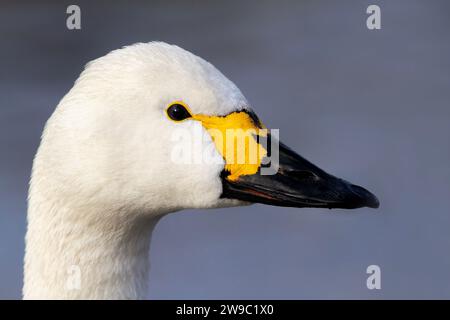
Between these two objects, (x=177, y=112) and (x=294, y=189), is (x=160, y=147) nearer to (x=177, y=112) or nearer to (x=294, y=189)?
(x=177, y=112)

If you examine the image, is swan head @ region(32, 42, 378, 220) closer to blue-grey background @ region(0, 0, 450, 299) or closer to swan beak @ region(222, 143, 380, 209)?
swan beak @ region(222, 143, 380, 209)

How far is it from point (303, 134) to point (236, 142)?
5.75m

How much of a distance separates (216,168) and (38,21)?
27.2 feet

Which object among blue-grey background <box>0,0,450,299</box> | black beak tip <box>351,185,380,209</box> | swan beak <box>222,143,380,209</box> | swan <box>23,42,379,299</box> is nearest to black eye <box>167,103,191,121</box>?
swan <box>23,42,379,299</box>

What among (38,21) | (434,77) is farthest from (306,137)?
(38,21)

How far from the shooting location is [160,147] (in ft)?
15.6

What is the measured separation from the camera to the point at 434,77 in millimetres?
11352

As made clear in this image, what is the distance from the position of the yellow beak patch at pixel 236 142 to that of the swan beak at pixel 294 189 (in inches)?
1.4

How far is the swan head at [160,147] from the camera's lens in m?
4.71

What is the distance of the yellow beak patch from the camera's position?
4.82 meters

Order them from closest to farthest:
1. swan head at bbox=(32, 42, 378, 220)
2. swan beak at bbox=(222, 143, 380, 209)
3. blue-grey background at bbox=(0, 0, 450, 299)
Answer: swan head at bbox=(32, 42, 378, 220)
swan beak at bbox=(222, 143, 380, 209)
blue-grey background at bbox=(0, 0, 450, 299)

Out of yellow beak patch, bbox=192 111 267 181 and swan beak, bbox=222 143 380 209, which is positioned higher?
yellow beak patch, bbox=192 111 267 181

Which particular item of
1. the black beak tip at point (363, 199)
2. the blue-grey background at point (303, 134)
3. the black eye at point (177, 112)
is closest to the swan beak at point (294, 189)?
the black beak tip at point (363, 199)

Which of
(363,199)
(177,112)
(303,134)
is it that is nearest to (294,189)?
(363,199)
